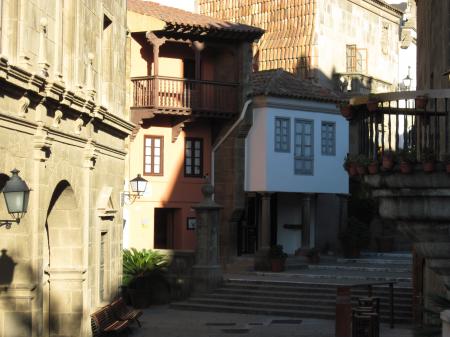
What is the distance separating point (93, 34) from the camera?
1994cm

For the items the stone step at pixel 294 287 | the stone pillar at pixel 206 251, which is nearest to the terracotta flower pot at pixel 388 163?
the stone step at pixel 294 287

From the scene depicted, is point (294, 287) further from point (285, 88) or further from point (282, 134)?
point (285, 88)

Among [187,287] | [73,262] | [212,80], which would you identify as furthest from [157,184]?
[73,262]

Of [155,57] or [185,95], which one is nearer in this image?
[155,57]

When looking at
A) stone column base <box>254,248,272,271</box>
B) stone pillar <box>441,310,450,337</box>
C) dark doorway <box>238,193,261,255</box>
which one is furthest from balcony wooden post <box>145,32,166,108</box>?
stone pillar <box>441,310,450,337</box>

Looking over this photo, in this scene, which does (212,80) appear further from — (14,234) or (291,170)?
(14,234)

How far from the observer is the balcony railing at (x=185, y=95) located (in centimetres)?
3316

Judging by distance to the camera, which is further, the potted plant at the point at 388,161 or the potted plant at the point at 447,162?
the potted plant at the point at 388,161

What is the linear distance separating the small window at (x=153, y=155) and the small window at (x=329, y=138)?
6021 mm

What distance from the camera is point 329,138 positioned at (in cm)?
3678

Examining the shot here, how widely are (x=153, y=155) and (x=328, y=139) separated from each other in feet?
21.6

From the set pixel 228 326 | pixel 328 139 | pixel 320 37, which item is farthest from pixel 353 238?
pixel 228 326

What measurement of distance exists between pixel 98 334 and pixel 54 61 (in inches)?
213

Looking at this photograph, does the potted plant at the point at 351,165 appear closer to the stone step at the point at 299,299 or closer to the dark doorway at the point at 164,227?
the stone step at the point at 299,299
